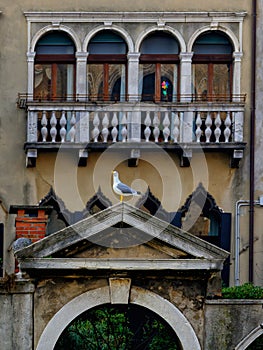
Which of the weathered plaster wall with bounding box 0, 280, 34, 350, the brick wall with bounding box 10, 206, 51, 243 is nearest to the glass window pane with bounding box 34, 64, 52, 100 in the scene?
the brick wall with bounding box 10, 206, 51, 243

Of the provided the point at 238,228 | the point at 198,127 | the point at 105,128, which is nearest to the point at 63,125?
the point at 105,128

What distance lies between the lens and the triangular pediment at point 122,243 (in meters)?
23.5

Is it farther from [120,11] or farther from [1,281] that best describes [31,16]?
[1,281]

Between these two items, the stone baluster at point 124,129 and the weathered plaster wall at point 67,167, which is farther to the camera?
the weathered plaster wall at point 67,167

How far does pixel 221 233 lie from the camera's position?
33875 mm

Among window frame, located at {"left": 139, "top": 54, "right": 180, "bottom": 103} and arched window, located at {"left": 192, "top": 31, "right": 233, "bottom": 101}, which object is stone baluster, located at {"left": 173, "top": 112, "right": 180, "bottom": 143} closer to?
window frame, located at {"left": 139, "top": 54, "right": 180, "bottom": 103}

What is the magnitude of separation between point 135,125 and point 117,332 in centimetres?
977

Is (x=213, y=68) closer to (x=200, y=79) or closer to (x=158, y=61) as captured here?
(x=200, y=79)

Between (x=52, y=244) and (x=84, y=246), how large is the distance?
460mm

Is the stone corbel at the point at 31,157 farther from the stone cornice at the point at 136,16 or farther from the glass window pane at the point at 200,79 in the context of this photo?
the glass window pane at the point at 200,79

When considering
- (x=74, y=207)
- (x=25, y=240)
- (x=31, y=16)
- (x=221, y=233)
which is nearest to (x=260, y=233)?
(x=221, y=233)

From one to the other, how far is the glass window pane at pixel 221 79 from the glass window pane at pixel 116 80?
1833 millimetres

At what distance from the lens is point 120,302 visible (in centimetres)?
2375

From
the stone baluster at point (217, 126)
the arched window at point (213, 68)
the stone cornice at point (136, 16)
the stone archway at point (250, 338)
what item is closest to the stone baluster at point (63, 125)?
the stone cornice at point (136, 16)
